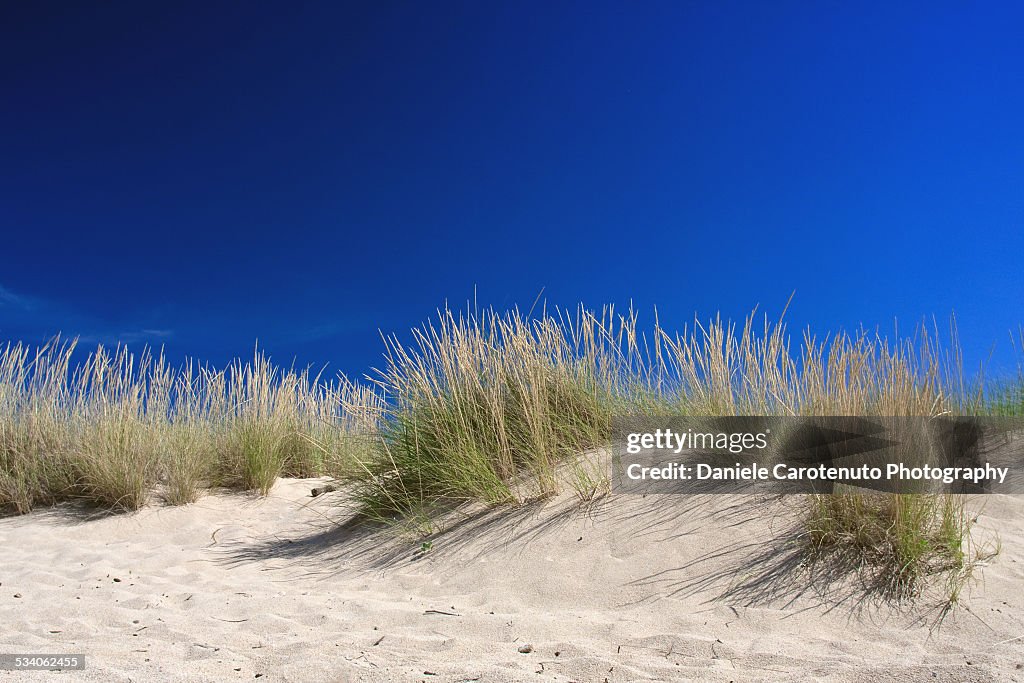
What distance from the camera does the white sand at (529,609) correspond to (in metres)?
2.35

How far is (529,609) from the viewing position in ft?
10.1

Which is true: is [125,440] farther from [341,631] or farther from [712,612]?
[712,612]

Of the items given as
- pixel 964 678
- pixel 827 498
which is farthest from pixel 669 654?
pixel 827 498

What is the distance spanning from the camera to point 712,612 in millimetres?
2787

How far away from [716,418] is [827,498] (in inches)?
44.4

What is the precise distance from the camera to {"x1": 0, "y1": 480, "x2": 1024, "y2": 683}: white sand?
2348mm

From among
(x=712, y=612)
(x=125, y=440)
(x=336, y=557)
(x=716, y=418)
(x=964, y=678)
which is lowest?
(x=964, y=678)
